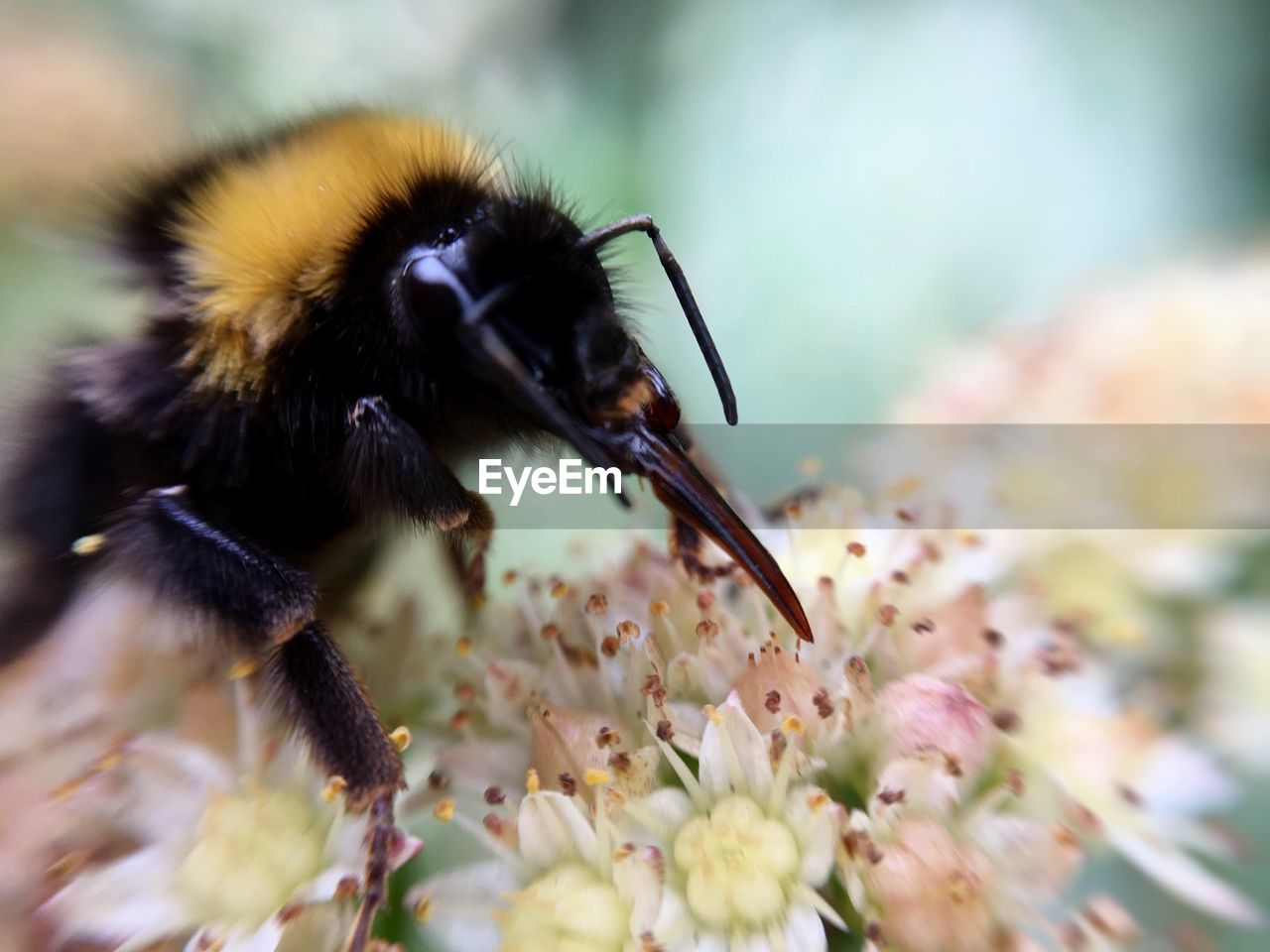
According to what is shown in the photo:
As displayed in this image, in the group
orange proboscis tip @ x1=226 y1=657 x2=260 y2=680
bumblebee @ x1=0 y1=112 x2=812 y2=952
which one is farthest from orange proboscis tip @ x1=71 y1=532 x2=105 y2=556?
orange proboscis tip @ x1=226 y1=657 x2=260 y2=680

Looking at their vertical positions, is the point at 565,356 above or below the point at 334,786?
above

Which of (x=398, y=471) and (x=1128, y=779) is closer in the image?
(x=398, y=471)

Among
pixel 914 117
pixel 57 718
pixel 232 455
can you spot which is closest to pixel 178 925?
pixel 57 718

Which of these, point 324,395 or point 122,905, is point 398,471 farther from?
point 122,905

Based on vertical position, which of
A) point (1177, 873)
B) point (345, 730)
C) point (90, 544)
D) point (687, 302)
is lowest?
point (1177, 873)

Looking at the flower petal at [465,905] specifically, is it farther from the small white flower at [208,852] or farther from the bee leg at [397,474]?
the bee leg at [397,474]

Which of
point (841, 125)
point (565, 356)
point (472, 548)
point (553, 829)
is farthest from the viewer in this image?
point (841, 125)

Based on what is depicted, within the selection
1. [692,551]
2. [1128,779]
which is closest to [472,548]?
[692,551]
